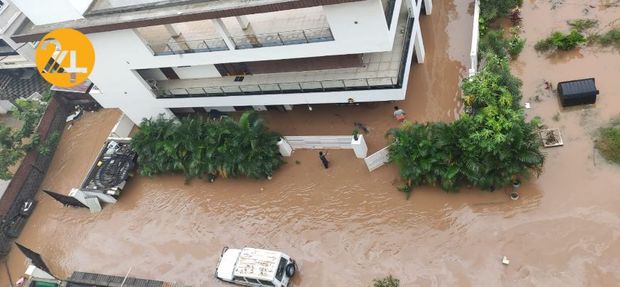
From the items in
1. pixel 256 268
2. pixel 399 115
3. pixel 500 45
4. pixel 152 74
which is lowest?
pixel 256 268

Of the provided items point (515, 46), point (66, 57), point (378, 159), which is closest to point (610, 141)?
point (515, 46)

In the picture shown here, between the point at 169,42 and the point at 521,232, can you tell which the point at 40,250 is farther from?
the point at 521,232

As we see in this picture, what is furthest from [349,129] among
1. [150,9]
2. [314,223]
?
[150,9]

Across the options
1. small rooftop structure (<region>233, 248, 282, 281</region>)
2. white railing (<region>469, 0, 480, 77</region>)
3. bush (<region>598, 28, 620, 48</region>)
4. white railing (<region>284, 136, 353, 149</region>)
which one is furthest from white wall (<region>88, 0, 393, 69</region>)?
bush (<region>598, 28, 620, 48</region>)

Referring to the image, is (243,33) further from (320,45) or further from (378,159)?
(378,159)

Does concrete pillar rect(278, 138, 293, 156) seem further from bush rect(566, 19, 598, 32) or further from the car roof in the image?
bush rect(566, 19, 598, 32)

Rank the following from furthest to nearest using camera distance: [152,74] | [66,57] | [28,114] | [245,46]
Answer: [28,114] → [152,74] → [66,57] → [245,46]
